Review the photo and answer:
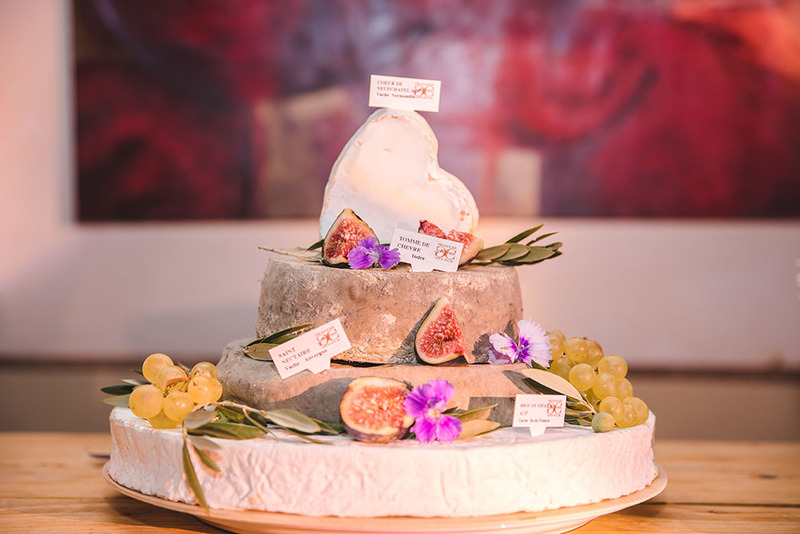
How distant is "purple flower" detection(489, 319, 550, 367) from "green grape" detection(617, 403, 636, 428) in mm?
236

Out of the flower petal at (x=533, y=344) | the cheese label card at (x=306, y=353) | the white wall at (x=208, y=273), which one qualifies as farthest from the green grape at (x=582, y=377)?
the white wall at (x=208, y=273)

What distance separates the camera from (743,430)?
422cm

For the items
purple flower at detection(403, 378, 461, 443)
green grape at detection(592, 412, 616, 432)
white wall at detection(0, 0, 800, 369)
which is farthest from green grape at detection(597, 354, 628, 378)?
white wall at detection(0, 0, 800, 369)

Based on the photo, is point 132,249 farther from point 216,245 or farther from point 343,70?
point 343,70

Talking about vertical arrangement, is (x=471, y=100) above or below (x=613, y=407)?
above

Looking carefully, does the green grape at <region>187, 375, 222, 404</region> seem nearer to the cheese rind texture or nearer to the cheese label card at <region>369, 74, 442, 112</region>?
the cheese rind texture

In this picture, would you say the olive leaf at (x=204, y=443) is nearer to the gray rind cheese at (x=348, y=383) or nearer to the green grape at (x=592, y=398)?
the gray rind cheese at (x=348, y=383)

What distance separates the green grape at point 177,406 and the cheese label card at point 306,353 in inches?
9.0

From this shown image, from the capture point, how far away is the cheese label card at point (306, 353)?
75.9 inches

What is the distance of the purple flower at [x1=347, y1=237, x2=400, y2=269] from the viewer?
2.04m

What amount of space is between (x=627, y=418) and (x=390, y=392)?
2.10 ft

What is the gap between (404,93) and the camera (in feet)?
7.25

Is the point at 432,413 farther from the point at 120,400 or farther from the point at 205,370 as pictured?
the point at 120,400

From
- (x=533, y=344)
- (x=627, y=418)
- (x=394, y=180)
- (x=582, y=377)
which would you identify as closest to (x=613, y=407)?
(x=627, y=418)
